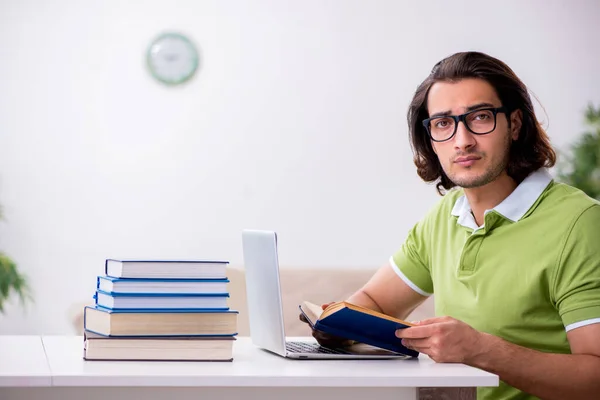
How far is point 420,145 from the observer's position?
1949 mm

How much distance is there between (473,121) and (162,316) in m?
0.78

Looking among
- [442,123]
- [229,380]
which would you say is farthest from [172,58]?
[229,380]

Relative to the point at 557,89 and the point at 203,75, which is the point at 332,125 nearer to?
the point at 203,75

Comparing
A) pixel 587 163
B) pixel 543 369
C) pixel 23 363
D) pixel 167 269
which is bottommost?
pixel 543 369

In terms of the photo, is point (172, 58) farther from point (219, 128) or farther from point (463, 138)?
point (463, 138)

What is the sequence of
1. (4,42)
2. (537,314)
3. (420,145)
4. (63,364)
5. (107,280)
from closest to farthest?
1. (63,364)
2. (107,280)
3. (537,314)
4. (420,145)
5. (4,42)

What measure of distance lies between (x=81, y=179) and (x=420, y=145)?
8.52 ft

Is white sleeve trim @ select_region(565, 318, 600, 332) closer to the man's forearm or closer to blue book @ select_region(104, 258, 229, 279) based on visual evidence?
the man's forearm

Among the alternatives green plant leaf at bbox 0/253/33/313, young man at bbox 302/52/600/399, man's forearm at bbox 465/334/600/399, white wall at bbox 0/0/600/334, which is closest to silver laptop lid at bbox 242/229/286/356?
young man at bbox 302/52/600/399

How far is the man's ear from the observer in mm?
1746

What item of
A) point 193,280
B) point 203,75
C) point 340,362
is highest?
point 203,75

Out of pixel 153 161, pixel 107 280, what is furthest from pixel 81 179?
pixel 107 280

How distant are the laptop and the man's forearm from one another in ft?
0.55

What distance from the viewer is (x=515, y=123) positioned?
176cm
